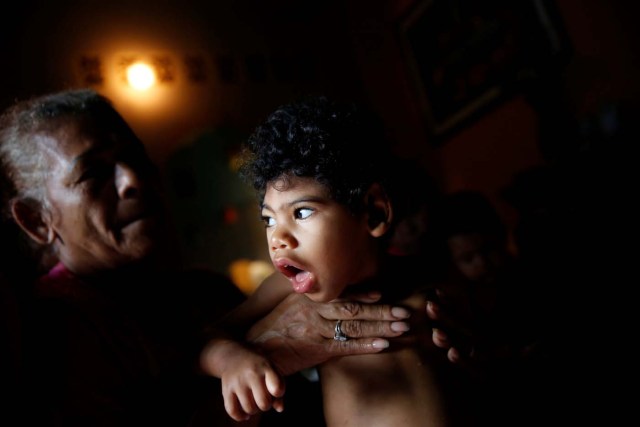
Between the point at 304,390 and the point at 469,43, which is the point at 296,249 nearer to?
the point at 304,390

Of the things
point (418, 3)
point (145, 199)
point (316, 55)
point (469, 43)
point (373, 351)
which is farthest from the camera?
point (316, 55)

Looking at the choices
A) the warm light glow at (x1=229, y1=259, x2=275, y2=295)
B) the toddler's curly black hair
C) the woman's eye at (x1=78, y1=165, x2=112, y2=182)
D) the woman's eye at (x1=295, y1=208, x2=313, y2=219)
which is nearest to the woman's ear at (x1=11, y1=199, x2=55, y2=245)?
the woman's eye at (x1=78, y1=165, x2=112, y2=182)

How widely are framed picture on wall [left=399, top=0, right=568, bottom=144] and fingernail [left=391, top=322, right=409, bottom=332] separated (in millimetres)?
2086

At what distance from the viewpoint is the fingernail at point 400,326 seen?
0.96 meters

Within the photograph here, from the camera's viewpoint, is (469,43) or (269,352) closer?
(269,352)

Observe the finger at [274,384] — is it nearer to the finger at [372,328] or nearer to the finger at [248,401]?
the finger at [248,401]

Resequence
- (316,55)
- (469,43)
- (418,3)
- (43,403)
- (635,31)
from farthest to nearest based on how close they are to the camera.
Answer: (316,55) < (418,3) < (469,43) < (635,31) < (43,403)

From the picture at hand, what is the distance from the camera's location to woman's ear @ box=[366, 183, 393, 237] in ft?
3.23

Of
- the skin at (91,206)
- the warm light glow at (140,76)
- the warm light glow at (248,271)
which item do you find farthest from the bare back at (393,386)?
the warm light glow at (140,76)

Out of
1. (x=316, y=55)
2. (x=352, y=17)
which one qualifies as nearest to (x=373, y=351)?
(x=316, y=55)

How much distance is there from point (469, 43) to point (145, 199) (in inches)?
106

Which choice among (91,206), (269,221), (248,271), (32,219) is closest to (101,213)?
(91,206)

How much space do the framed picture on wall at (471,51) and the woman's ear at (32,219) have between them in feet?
Result: 7.93

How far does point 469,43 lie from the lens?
3127 millimetres
